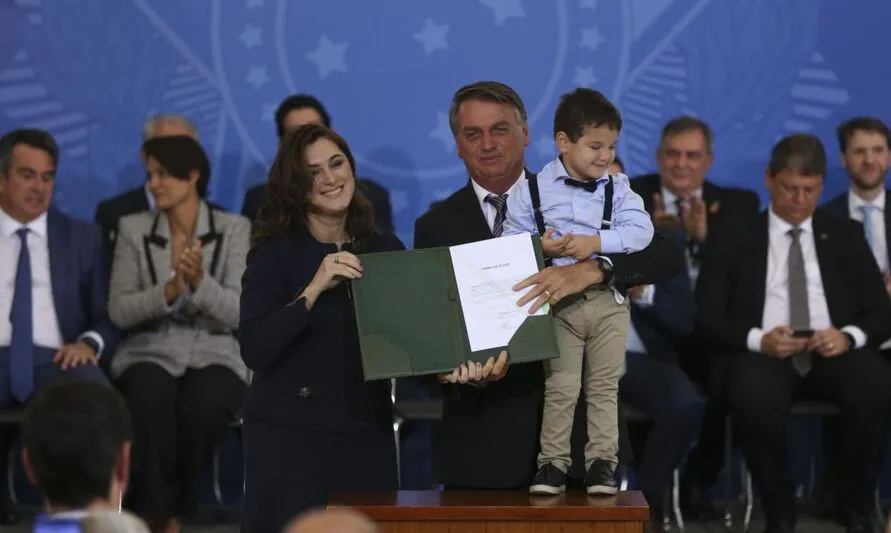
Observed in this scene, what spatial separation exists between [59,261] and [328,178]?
273cm

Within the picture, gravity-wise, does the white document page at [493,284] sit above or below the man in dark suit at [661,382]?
above

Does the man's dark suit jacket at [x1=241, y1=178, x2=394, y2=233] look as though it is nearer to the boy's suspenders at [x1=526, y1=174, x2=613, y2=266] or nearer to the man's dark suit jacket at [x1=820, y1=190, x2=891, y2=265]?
the man's dark suit jacket at [x1=820, y1=190, x2=891, y2=265]

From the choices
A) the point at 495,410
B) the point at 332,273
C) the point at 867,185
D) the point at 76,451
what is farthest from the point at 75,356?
the point at 76,451

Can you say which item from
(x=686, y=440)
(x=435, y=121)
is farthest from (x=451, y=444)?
(x=435, y=121)

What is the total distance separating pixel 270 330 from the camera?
4.08m

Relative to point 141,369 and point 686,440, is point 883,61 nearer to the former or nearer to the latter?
point 686,440

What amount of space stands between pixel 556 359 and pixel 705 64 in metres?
3.74

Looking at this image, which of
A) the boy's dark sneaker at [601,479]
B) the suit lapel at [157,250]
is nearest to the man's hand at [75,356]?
the suit lapel at [157,250]

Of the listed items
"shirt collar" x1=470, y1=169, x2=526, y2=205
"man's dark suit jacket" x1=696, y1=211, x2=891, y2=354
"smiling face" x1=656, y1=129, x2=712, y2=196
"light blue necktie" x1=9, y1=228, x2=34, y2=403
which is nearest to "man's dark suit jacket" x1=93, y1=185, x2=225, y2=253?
"light blue necktie" x1=9, y1=228, x2=34, y2=403

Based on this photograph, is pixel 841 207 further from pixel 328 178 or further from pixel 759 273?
pixel 328 178

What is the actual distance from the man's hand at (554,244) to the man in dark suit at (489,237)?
2.2 inches

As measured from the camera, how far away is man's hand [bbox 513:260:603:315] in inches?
153

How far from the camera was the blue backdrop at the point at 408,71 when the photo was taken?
738 cm

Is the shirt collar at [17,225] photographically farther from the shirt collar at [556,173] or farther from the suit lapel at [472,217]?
the shirt collar at [556,173]
